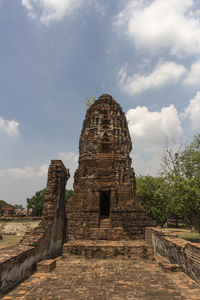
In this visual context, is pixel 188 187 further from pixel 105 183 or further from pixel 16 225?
pixel 16 225

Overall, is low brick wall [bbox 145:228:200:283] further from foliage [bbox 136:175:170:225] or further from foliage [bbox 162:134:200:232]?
foliage [bbox 136:175:170:225]

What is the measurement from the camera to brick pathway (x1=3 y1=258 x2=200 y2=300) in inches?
196

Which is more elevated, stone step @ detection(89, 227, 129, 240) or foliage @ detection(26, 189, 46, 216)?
foliage @ detection(26, 189, 46, 216)

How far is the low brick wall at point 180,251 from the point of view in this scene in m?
5.80

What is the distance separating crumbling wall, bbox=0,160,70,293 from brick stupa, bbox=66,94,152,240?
168cm

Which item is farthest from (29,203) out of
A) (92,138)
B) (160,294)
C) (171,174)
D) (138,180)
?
(160,294)

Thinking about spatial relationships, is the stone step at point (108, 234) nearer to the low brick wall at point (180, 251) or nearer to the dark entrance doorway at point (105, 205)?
the low brick wall at point (180, 251)

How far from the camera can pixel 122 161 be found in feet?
47.9

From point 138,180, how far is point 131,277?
20.8 meters

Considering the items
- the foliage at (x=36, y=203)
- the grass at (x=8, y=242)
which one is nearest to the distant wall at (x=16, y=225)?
the grass at (x=8, y=242)

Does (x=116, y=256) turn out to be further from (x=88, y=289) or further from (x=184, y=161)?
(x=184, y=161)

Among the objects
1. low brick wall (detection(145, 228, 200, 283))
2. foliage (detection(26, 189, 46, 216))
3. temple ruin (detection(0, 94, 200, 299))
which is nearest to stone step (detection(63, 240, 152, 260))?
temple ruin (detection(0, 94, 200, 299))

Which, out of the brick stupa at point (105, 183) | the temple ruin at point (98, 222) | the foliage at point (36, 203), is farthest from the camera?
the foliage at point (36, 203)

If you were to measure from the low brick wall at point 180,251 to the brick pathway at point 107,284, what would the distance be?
1.04ft
